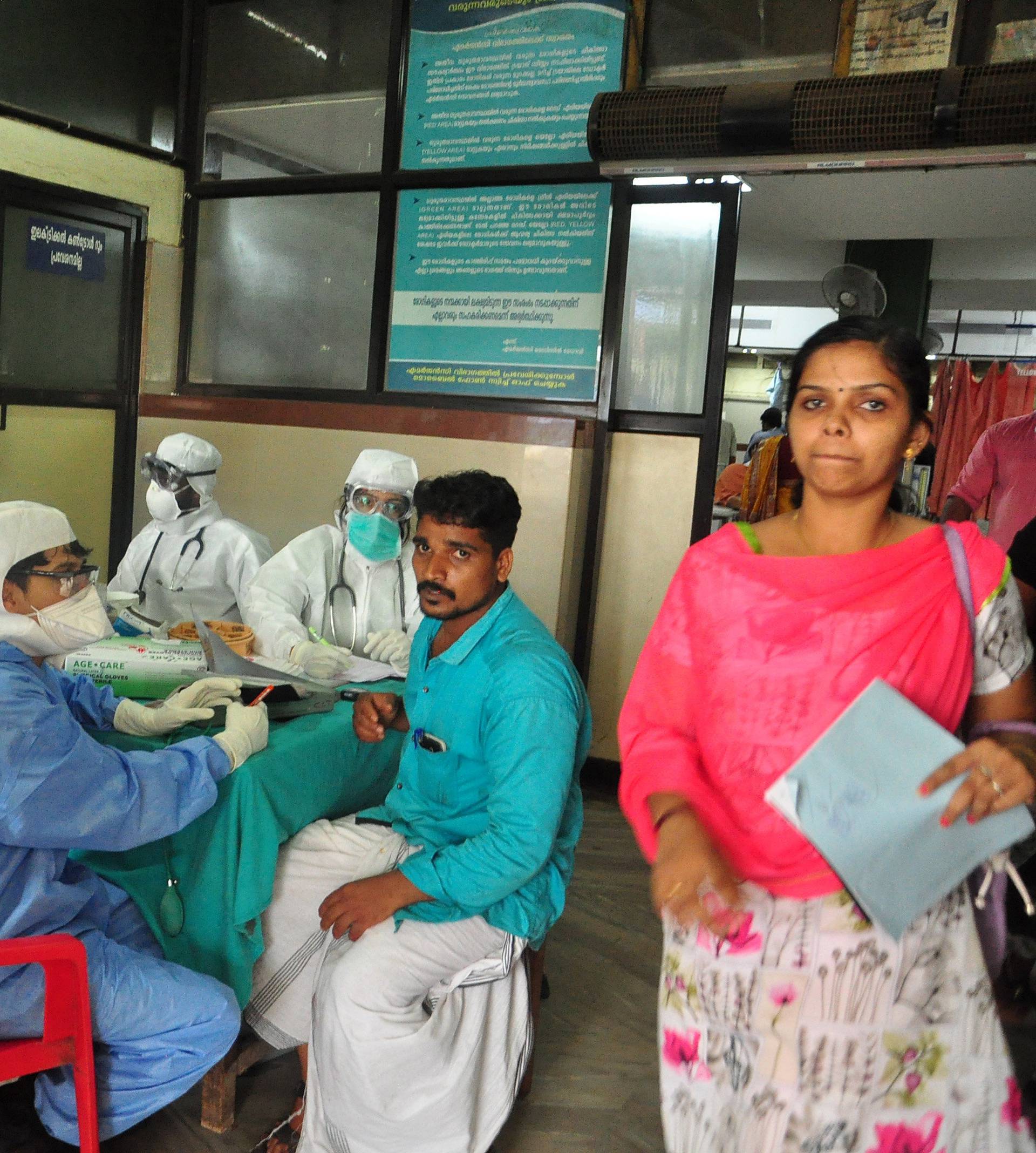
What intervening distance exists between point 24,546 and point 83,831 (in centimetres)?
53

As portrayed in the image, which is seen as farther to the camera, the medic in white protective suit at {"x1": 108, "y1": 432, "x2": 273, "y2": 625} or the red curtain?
the red curtain

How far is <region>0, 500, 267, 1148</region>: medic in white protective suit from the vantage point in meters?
1.63

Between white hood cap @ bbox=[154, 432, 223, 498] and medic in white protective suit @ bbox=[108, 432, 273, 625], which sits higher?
white hood cap @ bbox=[154, 432, 223, 498]

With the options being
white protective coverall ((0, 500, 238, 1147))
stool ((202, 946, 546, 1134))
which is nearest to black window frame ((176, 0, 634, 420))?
stool ((202, 946, 546, 1134))

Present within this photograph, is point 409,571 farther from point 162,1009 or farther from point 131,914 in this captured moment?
point 162,1009

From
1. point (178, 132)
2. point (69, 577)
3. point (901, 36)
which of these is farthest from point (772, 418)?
point (69, 577)

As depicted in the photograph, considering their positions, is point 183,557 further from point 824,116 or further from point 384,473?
point 824,116

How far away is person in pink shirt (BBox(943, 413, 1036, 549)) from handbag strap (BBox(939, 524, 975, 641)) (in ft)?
6.95

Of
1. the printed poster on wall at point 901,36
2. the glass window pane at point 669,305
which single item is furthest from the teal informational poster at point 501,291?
the printed poster on wall at point 901,36

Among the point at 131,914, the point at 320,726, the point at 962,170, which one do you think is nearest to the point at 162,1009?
the point at 131,914

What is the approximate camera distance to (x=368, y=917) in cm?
181

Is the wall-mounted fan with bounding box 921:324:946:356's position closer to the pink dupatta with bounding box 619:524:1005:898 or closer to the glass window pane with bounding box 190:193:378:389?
the glass window pane with bounding box 190:193:378:389

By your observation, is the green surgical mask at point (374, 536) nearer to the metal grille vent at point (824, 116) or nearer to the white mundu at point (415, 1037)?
the white mundu at point (415, 1037)

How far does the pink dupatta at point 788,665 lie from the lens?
1.18 meters
